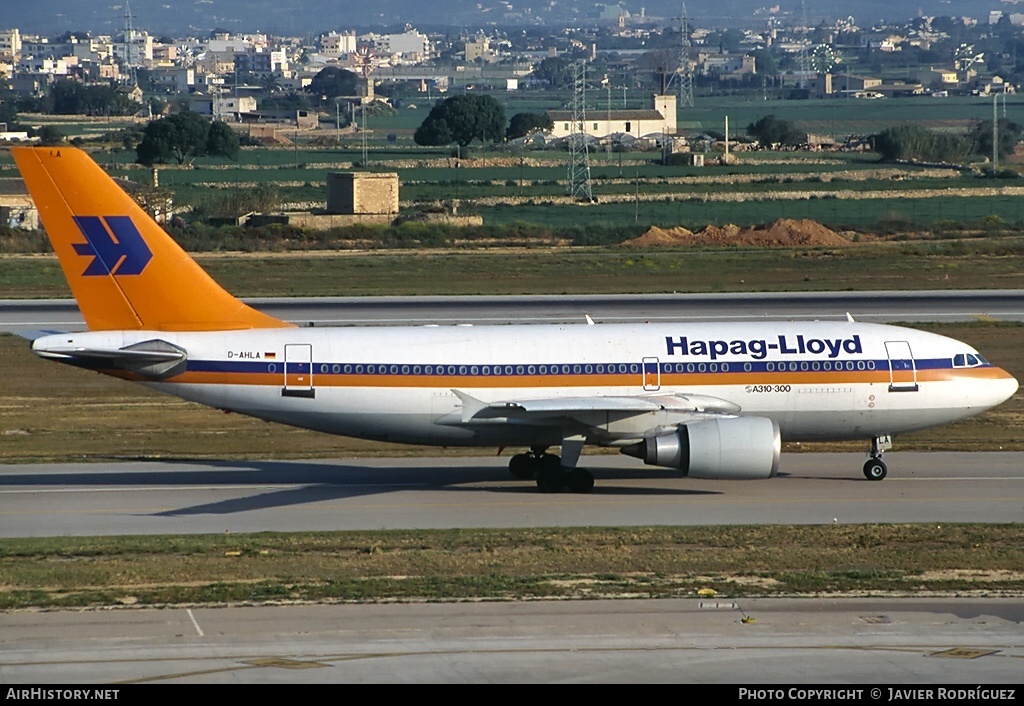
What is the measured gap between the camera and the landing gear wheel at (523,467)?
37.6 metres

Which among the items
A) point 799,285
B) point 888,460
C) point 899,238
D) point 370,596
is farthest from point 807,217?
point 370,596

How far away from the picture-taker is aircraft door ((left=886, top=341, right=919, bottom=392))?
3672 centimetres

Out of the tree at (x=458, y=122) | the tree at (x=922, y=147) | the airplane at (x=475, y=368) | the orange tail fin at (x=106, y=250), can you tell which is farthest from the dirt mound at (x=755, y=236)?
the tree at (x=458, y=122)

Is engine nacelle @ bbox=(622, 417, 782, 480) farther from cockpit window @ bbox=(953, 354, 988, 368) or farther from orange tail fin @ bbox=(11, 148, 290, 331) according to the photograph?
orange tail fin @ bbox=(11, 148, 290, 331)

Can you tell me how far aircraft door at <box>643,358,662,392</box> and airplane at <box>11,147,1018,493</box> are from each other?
0.02 metres

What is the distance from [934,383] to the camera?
3697 centimetres

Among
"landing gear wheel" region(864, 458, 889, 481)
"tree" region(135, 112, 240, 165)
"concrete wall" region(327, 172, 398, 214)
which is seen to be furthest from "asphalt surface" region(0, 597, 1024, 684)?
"tree" region(135, 112, 240, 165)

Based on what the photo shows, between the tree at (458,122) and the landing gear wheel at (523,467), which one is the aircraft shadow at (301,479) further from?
the tree at (458,122)

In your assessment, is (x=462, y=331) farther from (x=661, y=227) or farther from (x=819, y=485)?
(x=661, y=227)

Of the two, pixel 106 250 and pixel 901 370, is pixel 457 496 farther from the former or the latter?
pixel 901 370

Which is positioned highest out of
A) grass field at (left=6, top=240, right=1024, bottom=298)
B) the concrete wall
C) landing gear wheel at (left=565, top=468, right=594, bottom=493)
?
the concrete wall

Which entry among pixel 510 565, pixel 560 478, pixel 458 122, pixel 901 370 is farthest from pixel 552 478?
pixel 458 122
